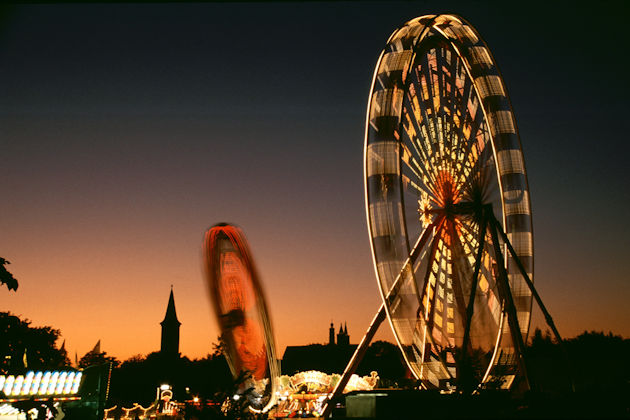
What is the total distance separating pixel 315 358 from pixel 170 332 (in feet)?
79.9

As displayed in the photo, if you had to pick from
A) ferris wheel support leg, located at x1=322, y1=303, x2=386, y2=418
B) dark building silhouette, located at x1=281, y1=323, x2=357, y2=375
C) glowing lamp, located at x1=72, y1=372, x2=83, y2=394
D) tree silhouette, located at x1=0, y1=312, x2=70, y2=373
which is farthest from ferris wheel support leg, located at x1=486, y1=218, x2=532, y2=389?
dark building silhouette, located at x1=281, y1=323, x2=357, y2=375

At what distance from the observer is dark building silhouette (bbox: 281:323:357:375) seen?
95.9 meters

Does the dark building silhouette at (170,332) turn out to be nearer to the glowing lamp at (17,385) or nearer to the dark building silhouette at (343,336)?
the dark building silhouette at (343,336)

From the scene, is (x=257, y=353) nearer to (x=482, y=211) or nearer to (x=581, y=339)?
(x=482, y=211)

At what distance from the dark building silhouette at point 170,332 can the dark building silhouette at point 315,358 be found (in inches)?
713

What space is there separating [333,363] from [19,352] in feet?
235

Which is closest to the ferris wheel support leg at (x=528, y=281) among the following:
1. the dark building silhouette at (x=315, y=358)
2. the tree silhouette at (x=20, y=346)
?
the tree silhouette at (x=20, y=346)

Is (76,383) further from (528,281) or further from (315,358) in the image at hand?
(315,358)

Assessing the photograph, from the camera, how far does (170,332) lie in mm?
102188

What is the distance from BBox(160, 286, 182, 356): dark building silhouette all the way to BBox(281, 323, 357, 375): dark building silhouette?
713 inches

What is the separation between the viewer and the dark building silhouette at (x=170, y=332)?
101312 millimetres

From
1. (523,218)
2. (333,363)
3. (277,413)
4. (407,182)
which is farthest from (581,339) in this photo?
(407,182)

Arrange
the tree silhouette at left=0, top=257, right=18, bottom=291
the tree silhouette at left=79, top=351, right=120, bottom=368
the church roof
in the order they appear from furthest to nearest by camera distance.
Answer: the church roof < the tree silhouette at left=79, top=351, right=120, bottom=368 < the tree silhouette at left=0, top=257, right=18, bottom=291

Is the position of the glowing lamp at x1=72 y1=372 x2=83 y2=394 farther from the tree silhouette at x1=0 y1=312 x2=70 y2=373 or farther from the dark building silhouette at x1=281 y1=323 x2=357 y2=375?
the dark building silhouette at x1=281 y1=323 x2=357 y2=375
